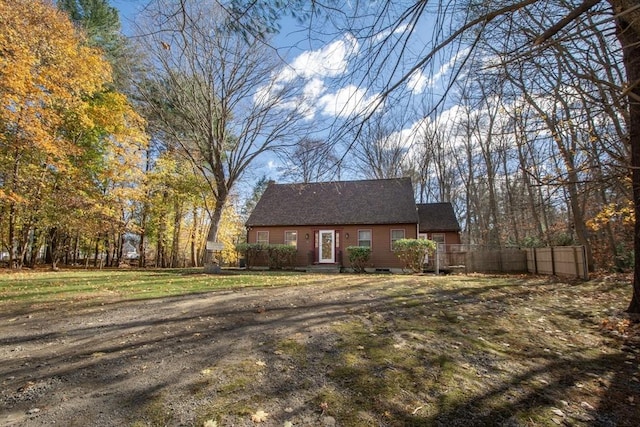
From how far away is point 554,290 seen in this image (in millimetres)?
9227

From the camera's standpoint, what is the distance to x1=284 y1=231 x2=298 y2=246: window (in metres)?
19.6

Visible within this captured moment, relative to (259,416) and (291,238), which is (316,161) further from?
(291,238)

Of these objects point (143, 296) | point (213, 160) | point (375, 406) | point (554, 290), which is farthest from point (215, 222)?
point (375, 406)

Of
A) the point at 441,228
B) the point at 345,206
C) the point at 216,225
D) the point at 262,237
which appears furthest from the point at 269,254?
the point at 441,228

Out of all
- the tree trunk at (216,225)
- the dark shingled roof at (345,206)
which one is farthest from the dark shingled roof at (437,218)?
the tree trunk at (216,225)

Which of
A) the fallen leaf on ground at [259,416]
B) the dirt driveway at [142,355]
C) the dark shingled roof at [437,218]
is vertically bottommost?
the fallen leaf on ground at [259,416]

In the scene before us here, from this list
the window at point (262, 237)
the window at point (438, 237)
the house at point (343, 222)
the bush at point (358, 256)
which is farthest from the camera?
the window at point (438, 237)

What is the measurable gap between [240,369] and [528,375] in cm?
310

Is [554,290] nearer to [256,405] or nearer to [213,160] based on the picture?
[256,405]

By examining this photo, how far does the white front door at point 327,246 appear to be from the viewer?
19.1 m

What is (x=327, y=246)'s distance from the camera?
19.2 m

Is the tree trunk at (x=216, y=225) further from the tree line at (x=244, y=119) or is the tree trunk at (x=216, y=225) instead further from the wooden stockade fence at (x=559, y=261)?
the wooden stockade fence at (x=559, y=261)

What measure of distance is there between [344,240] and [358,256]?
Answer: 6.90ft

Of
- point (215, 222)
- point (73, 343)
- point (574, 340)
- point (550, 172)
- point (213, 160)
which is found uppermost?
point (213, 160)
